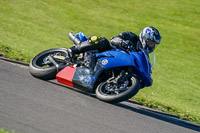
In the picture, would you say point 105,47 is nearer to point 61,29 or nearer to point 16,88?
point 16,88

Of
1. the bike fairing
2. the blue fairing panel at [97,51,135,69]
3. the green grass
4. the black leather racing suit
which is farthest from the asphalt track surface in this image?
the green grass

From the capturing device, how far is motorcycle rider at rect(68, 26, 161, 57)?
6.29 m

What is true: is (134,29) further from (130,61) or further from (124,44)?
(130,61)

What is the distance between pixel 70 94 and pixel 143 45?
1.72 m

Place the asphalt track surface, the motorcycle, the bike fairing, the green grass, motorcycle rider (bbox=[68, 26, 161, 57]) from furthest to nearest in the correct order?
the green grass, motorcycle rider (bbox=[68, 26, 161, 57]), the bike fairing, the motorcycle, the asphalt track surface

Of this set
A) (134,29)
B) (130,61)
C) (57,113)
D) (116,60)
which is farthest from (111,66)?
(134,29)

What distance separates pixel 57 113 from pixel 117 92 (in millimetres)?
1624

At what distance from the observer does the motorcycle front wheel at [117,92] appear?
5.52 meters

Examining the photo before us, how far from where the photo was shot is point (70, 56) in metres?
6.57

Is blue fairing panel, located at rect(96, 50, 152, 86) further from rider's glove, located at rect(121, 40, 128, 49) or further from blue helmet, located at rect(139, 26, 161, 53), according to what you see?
blue helmet, located at rect(139, 26, 161, 53)

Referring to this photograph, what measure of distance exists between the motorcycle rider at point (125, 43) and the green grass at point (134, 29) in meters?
1.57

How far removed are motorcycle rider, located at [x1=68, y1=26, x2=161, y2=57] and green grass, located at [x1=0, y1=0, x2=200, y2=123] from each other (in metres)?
1.57

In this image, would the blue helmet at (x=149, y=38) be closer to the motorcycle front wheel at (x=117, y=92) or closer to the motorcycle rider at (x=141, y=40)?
the motorcycle rider at (x=141, y=40)

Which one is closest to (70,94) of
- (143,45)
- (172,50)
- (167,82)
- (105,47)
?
(105,47)
